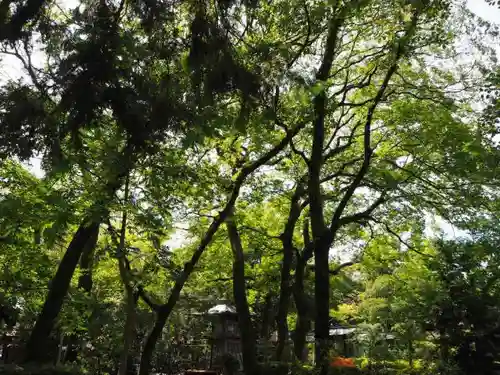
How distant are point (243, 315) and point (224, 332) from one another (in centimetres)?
500

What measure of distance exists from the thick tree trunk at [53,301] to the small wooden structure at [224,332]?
779 centimetres

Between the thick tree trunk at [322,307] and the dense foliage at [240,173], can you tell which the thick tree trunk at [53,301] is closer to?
the dense foliage at [240,173]

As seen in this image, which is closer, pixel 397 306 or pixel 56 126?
pixel 56 126

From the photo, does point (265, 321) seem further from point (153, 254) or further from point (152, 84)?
point (152, 84)

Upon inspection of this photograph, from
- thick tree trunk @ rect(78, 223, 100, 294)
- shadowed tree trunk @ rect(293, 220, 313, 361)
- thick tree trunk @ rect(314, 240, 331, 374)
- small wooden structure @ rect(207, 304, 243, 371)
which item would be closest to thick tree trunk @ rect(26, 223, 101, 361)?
thick tree trunk @ rect(78, 223, 100, 294)

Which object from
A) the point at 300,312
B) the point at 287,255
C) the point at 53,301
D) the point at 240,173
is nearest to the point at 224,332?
the point at 300,312

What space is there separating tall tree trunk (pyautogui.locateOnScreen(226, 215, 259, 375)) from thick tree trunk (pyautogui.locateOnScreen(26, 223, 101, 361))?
3.00 meters

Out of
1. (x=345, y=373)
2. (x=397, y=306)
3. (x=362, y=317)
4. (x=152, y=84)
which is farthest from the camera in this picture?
(x=362, y=317)

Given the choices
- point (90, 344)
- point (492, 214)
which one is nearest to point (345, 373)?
point (492, 214)

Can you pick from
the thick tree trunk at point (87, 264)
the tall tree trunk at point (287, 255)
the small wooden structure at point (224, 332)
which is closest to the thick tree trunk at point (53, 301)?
the thick tree trunk at point (87, 264)

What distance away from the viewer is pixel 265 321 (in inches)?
782

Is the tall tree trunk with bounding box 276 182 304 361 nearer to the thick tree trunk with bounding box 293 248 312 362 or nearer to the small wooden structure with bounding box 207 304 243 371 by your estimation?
the thick tree trunk with bounding box 293 248 312 362

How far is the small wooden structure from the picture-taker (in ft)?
50.0

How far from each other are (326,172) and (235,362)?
5.43 meters
